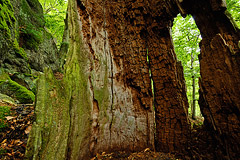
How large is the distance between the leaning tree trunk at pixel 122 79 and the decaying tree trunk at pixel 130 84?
1cm

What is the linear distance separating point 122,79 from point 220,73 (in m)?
1.47

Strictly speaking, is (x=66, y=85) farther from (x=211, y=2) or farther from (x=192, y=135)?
(x=211, y=2)

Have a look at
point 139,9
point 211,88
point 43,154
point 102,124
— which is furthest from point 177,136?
point 139,9

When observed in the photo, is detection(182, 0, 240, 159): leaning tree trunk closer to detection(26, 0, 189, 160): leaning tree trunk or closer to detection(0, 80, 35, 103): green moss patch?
detection(26, 0, 189, 160): leaning tree trunk

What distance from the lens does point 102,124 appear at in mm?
1950

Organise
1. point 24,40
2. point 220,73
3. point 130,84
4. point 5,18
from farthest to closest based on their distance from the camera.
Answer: point 24,40 < point 5,18 < point 130,84 < point 220,73

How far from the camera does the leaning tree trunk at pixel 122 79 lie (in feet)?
5.80

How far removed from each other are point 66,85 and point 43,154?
2.67 ft

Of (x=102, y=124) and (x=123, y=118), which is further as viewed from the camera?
(x=123, y=118)

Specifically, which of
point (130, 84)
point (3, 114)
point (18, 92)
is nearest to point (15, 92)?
point (18, 92)

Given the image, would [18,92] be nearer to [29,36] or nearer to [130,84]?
[130,84]

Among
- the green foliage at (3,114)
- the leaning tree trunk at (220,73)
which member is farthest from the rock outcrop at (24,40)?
the leaning tree trunk at (220,73)

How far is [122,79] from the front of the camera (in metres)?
2.20

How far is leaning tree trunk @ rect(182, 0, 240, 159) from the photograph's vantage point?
1.53 metres
